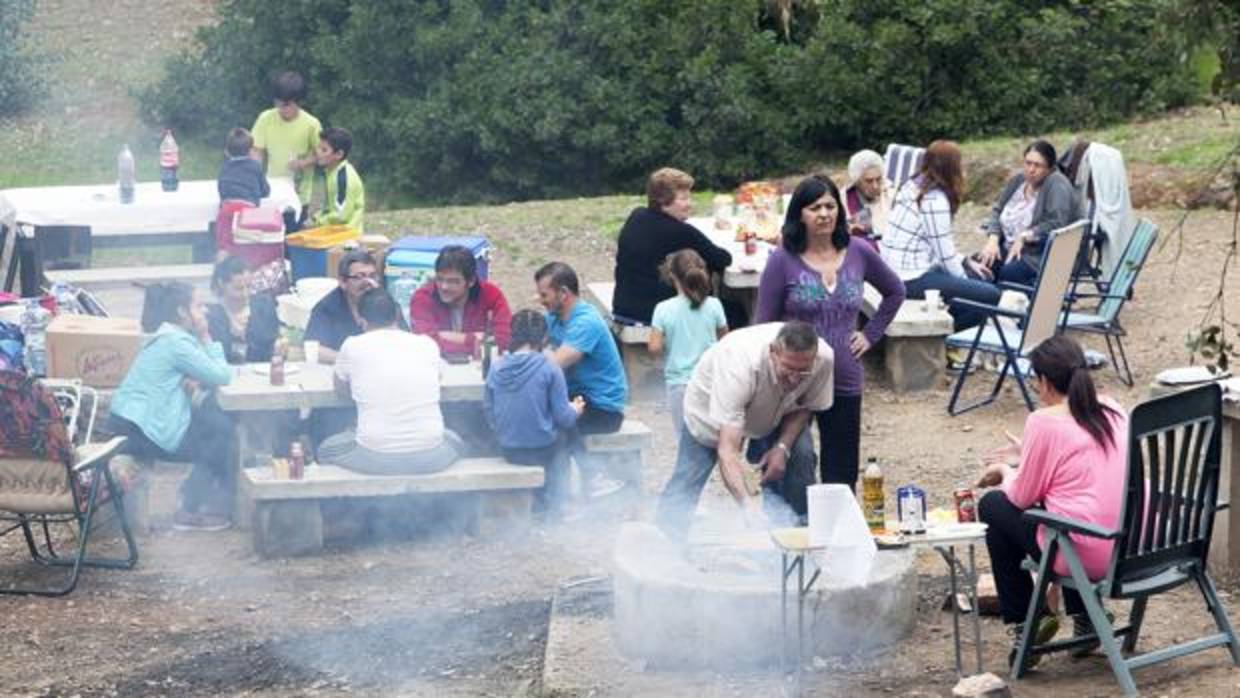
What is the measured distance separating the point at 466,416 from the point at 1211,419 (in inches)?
169

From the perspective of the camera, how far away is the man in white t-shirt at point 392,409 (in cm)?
1019

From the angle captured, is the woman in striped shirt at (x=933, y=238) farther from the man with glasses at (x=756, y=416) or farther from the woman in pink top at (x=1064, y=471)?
the woman in pink top at (x=1064, y=471)

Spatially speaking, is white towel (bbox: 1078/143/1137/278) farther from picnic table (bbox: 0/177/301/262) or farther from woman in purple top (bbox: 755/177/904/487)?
picnic table (bbox: 0/177/301/262)

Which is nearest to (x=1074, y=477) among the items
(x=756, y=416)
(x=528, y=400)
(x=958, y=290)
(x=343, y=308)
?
(x=756, y=416)

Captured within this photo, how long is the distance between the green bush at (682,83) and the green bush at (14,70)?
168 inches

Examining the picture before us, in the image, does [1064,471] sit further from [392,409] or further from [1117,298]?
[1117,298]

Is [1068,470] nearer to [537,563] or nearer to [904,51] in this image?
[537,563]

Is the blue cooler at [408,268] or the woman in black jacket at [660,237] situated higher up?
the woman in black jacket at [660,237]

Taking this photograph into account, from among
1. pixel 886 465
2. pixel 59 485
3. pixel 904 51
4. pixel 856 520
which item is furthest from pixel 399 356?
pixel 904 51

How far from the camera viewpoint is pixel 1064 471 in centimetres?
765

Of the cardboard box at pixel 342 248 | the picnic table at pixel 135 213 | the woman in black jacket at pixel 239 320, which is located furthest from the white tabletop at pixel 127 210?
the woman in black jacket at pixel 239 320

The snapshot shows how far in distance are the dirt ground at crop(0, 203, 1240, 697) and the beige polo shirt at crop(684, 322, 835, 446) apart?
0.96 meters

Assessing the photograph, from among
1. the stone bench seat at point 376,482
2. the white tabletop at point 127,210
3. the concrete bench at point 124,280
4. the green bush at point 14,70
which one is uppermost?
the green bush at point 14,70

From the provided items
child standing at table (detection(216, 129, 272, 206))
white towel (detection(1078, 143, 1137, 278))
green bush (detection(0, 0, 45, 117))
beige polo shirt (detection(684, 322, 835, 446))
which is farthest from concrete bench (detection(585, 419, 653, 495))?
green bush (detection(0, 0, 45, 117))
